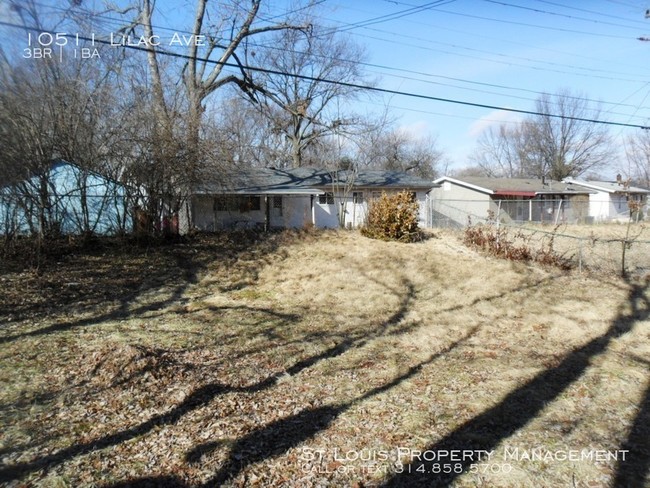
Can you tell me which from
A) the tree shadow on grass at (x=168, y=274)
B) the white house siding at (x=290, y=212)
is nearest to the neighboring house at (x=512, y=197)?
the white house siding at (x=290, y=212)

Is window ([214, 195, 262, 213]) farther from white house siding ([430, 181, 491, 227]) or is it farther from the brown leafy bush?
white house siding ([430, 181, 491, 227])

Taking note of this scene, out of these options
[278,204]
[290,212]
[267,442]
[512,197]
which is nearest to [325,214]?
[290,212]

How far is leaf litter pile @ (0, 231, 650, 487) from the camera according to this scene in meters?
3.35

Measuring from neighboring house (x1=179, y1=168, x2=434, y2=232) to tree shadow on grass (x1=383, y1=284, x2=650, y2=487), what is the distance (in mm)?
13554

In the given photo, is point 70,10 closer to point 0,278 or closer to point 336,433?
point 0,278

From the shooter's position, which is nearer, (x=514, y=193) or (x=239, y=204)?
(x=239, y=204)

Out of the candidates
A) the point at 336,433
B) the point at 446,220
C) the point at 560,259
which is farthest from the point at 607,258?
the point at 336,433

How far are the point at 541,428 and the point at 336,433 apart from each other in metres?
1.83

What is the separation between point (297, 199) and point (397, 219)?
7493 mm

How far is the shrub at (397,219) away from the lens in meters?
15.8

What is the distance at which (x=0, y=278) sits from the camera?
8.87m

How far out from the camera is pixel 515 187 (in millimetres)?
32125

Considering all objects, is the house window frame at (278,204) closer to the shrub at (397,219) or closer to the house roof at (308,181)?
the house roof at (308,181)

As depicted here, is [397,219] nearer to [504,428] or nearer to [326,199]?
[326,199]
